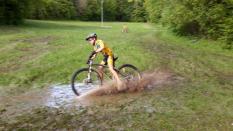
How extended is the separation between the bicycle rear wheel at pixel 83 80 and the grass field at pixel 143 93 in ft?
4.52

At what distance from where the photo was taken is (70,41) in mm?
24359

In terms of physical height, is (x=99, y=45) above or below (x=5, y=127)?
above

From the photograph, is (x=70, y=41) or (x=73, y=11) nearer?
(x=70, y=41)

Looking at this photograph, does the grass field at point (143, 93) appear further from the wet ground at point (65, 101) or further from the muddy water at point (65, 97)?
the muddy water at point (65, 97)

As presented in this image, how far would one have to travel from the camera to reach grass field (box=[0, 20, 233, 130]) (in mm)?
8711

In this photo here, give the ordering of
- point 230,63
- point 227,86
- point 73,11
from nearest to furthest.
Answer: point 227,86
point 230,63
point 73,11

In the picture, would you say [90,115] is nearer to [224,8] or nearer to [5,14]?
[224,8]

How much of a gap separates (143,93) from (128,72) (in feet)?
2.73

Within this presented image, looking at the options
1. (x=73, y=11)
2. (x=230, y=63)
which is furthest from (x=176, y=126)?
(x=73, y=11)

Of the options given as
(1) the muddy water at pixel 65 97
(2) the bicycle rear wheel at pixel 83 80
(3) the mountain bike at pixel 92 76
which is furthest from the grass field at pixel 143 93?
(2) the bicycle rear wheel at pixel 83 80

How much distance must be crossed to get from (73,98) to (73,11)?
230 feet

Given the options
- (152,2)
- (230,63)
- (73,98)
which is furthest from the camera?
(152,2)

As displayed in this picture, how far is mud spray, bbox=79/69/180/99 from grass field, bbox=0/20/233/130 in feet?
1.61

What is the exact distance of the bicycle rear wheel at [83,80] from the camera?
1141cm
